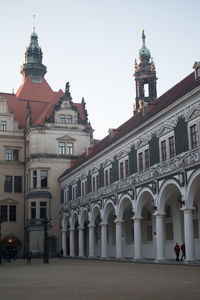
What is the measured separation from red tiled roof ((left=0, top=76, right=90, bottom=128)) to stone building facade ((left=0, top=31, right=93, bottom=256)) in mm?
243

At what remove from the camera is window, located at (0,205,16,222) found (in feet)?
191

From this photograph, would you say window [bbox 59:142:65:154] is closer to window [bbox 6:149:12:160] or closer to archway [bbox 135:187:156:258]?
window [bbox 6:149:12:160]

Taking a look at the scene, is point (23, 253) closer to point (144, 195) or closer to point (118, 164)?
point (118, 164)

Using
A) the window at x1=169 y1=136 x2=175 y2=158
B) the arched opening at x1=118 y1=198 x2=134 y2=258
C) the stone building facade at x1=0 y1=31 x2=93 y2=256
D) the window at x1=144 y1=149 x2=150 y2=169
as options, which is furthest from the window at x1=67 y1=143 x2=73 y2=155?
the window at x1=169 y1=136 x2=175 y2=158

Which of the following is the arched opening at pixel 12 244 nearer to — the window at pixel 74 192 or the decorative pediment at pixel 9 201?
the decorative pediment at pixel 9 201

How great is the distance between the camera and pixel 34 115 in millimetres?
64125

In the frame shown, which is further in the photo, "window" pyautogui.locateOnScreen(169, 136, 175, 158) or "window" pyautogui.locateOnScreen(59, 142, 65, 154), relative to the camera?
"window" pyautogui.locateOnScreen(59, 142, 65, 154)

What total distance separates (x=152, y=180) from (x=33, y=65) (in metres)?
46.7

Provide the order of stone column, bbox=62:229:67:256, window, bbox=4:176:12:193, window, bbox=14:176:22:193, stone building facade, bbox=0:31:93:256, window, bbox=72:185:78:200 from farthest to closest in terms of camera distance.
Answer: window, bbox=14:176:22:193, window, bbox=4:176:12:193, stone building facade, bbox=0:31:93:256, stone column, bbox=62:229:67:256, window, bbox=72:185:78:200

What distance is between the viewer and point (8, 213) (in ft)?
192

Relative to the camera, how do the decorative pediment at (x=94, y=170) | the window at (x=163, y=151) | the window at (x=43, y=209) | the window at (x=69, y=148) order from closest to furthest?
the window at (x=163, y=151) → the decorative pediment at (x=94, y=170) → the window at (x=43, y=209) → the window at (x=69, y=148)

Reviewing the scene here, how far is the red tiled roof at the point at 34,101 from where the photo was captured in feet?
202

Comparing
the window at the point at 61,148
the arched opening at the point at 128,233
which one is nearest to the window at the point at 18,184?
the window at the point at 61,148

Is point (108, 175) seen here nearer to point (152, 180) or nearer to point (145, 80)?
point (152, 180)
